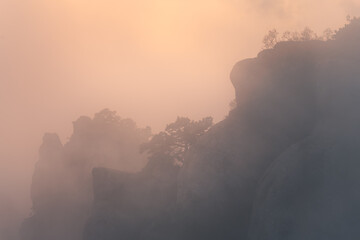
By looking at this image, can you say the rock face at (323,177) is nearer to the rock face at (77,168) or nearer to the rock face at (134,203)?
the rock face at (134,203)

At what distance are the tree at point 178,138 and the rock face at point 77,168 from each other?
23.6 m

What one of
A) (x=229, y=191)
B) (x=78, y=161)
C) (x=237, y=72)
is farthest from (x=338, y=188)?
(x=78, y=161)

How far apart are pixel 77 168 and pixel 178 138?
30705 millimetres

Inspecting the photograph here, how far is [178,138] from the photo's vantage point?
200 ft

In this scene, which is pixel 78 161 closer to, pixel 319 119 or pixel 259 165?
pixel 259 165

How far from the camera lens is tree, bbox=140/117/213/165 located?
60.4 metres

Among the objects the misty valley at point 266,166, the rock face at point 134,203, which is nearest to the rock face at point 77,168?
the rock face at point 134,203

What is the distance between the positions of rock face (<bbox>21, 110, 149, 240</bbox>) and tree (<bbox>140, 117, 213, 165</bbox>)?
23.6 m

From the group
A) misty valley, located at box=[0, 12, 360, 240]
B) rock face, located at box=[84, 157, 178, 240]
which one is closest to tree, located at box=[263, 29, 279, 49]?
misty valley, located at box=[0, 12, 360, 240]

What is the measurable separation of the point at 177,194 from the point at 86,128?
39.2m

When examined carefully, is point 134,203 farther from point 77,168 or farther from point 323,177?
point 77,168

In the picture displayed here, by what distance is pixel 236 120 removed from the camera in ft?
172

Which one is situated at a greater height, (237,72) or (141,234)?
(237,72)

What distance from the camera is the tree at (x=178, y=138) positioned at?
6041 cm
